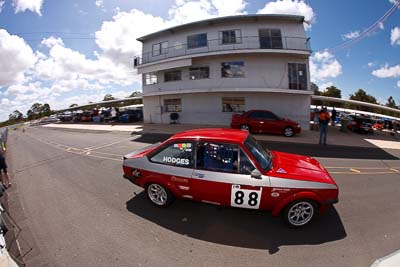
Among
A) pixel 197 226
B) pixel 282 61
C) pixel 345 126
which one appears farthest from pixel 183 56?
pixel 197 226

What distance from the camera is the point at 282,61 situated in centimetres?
1549

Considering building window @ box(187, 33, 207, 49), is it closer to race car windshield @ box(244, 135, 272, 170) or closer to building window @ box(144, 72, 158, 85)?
building window @ box(144, 72, 158, 85)

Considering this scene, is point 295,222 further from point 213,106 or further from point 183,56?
point 183,56

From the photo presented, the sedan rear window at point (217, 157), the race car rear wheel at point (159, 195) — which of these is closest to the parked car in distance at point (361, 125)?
the sedan rear window at point (217, 157)

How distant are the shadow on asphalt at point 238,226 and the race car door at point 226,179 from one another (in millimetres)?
456

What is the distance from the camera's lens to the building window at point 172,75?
18578 mm

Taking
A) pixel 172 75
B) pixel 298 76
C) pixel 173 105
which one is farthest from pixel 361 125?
pixel 172 75

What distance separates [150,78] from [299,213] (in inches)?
783

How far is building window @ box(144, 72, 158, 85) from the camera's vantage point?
2017cm

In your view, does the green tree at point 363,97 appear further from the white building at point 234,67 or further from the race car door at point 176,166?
the race car door at point 176,166

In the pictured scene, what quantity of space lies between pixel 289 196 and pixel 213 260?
1.61m

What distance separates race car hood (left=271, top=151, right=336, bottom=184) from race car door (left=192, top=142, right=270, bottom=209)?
0.46 m

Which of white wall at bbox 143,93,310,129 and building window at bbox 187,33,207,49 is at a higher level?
building window at bbox 187,33,207,49

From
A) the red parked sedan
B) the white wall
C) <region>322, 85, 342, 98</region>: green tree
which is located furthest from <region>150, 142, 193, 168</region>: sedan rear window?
<region>322, 85, 342, 98</region>: green tree
